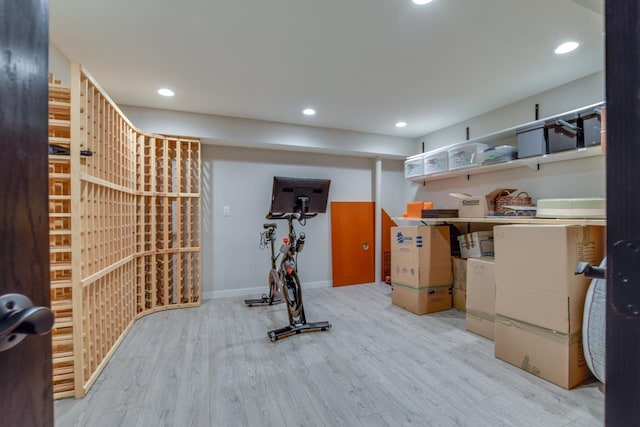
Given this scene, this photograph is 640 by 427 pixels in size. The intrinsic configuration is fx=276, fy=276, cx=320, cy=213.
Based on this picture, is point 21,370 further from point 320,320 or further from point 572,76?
point 572,76

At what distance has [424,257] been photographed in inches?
122

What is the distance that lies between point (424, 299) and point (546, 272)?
53.3 inches

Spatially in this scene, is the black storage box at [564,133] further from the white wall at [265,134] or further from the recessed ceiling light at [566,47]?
the white wall at [265,134]

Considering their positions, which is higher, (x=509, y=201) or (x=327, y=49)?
(x=327, y=49)

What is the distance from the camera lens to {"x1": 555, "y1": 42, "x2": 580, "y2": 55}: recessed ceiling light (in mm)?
2016

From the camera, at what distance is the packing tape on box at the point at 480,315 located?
249cm

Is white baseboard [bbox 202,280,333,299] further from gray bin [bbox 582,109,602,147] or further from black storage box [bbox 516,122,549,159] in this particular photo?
gray bin [bbox 582,109,602,147]

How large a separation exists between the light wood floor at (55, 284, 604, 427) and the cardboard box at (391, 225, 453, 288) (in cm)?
51

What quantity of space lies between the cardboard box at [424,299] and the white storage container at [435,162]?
1.50 m

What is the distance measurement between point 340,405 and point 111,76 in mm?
3205

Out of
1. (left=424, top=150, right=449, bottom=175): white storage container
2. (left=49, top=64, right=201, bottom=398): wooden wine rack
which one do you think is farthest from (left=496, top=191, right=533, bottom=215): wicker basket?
(left=49, top=64, right=201, bottom=398): wooden wine rack

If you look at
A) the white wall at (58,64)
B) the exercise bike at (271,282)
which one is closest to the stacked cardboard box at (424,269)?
the exercise bike at (271,282)

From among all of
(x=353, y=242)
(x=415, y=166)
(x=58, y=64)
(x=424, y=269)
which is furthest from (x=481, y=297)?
(x=58, y=64)

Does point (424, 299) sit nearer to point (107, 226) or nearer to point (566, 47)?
point (566, 47)
